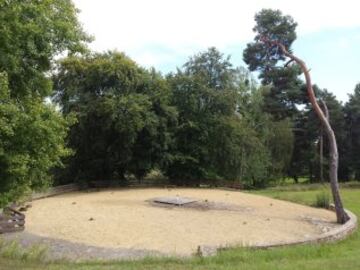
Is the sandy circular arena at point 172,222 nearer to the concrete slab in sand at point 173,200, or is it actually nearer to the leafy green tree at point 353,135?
the concrete slab in sand at point 173,200

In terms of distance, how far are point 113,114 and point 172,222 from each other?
12.8 meters

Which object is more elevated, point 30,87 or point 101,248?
point 30,87

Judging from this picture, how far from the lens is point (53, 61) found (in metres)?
10.1

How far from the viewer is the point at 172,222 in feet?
58.1

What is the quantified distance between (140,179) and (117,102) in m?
5.92

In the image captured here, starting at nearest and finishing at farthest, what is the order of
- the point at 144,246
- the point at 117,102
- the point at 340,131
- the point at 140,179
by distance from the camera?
the point at 144,246
the point at 117,102
the point at 140,179
the point at 340,131

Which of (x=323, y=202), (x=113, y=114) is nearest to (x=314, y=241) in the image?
(x=323, y=202)

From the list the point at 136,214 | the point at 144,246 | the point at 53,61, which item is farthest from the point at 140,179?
the point at 53,61

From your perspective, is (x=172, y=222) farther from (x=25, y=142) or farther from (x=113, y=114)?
(x=113, y=114)

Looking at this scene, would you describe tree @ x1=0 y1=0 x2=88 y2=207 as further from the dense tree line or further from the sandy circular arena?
the sandy circular arena

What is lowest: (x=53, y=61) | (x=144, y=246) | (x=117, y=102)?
(x=144, y=246)

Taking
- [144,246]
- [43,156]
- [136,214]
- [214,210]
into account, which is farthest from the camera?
[214,210]

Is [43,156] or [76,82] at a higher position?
[76,82]

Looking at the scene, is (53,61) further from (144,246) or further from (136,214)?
(136,214)
